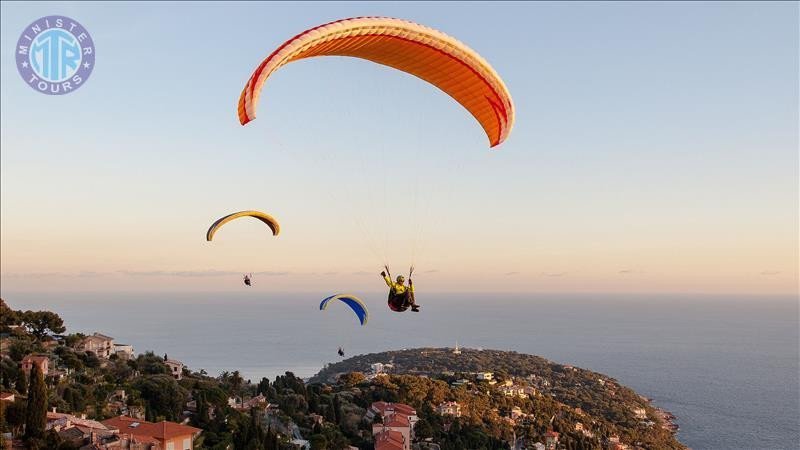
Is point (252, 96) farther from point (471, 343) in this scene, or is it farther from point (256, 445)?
point (471, 343)

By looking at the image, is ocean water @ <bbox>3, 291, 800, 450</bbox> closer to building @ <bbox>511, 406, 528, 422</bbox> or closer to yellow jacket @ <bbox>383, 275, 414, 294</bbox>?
building @ <bbox>511, 406, 528, 422</bbox>

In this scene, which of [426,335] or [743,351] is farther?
[426,335]

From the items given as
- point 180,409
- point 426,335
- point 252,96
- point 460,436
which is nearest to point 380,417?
point 460,436

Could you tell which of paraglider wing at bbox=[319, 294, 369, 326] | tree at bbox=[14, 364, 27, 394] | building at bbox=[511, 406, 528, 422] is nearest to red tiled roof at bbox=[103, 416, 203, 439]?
tree at bbox=[14, 364, 27, 394]

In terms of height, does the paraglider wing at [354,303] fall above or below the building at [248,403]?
above

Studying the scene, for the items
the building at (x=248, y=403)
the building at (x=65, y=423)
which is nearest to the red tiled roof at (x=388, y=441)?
the building at (x=248, y=403)

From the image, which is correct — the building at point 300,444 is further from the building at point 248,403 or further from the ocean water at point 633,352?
the ocean water at point 633,352

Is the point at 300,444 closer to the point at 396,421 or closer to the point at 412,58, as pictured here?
the point at 396,421
